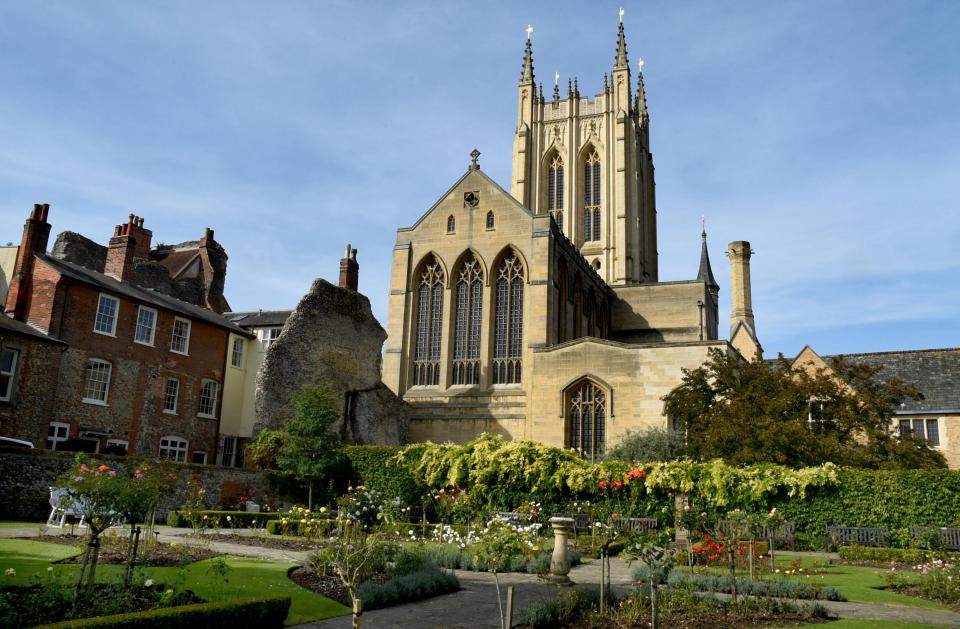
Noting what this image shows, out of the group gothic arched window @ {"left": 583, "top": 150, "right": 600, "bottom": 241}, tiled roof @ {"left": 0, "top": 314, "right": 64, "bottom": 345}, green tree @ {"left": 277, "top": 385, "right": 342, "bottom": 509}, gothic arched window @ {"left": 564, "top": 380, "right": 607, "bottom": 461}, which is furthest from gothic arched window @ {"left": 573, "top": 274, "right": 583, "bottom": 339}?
tiled roof @ {"left": 0, "top": 314, "right": 64, "bottom": 345}

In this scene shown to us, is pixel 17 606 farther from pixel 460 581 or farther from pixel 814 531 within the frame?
pixel 814 531

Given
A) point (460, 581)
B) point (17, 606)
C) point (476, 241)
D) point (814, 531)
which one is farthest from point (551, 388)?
point (17, 606)

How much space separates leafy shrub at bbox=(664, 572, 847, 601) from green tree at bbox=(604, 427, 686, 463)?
604 inches

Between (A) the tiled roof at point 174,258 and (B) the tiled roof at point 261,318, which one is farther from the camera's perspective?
(A) the tiled roof at point 174,258

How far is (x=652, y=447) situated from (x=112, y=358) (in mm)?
20357

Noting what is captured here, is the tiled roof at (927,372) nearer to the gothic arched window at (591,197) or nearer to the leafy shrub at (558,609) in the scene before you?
the gothic arched window at (591,197)

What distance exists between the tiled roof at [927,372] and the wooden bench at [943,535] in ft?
55.8

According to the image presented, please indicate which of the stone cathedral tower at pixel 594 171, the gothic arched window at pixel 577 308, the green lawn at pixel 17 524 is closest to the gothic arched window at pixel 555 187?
the stone cathedral tower at pixel 594 171

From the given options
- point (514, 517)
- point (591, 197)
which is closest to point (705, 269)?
point (591, 197)

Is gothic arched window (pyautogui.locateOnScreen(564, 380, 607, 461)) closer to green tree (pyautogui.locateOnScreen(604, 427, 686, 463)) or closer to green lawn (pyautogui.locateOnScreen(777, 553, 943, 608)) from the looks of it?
green tree (pyautogui.locateOnScreen(604, 427, 686, 463))

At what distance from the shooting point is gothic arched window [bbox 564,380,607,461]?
33438mm

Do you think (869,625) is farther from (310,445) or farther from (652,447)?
(310,445)

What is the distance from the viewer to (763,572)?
1617 centimetres

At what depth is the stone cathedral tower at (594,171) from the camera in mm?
58562
